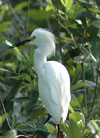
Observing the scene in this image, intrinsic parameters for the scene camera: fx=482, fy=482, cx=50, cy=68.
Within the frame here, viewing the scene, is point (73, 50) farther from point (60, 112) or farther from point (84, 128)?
point (84, 128)

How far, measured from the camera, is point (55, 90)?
2.19 meters

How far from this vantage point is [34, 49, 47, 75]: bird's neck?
8.21ft

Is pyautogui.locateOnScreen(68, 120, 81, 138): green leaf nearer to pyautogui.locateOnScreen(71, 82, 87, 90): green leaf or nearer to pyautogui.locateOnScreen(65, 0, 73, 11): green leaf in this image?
pyautogui.locateOnScreen(71, 82, 87, 90): green leaf

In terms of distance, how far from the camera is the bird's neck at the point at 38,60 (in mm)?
2503

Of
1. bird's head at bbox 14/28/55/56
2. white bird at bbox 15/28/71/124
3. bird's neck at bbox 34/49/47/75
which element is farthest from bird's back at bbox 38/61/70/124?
bird's head at bbox 14/28/55/56

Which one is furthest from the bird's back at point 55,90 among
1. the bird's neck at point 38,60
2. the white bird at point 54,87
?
the bird's neck at point 38,60

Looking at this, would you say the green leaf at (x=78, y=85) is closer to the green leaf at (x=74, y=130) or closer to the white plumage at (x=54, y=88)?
the white plumage at (x=54, y=88)

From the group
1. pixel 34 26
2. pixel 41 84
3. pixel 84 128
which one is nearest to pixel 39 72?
pixel 41 84

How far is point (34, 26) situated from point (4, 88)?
1120mm

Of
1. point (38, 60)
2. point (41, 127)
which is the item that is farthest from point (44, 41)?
point (41, 127)

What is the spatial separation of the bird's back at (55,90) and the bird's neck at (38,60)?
0.39 feet

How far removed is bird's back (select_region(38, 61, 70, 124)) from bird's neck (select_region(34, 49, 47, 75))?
0.12 m

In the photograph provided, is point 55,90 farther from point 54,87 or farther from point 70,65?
point 70,65

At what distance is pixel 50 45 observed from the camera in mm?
2629
